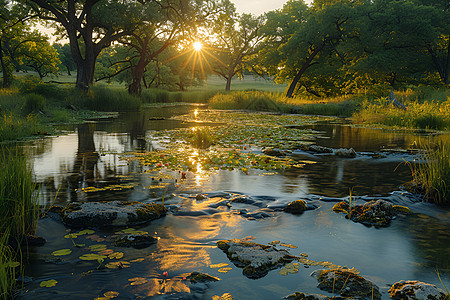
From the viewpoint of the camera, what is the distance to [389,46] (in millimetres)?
37062

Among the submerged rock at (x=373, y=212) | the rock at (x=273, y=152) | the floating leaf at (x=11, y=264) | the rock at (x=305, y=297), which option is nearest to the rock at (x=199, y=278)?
the rock at (x=305, y=297)

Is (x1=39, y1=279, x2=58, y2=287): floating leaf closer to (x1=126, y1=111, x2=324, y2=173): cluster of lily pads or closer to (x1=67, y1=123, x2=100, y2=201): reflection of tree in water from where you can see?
(x1=67, y1=123, x2=100, y2=201): reflection of tree in water

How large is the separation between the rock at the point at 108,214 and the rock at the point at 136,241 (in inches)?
27.4

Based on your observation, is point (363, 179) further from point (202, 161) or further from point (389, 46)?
point (389, 46)

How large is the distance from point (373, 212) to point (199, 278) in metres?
3.57

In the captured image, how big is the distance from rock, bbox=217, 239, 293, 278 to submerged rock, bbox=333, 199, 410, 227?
6.87ft

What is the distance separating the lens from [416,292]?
3.48 metres

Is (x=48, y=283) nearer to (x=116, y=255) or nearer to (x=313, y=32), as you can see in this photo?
(x=116, y=255)

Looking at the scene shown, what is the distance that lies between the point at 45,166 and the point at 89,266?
649 centimetres

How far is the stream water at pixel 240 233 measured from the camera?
3.79 meters

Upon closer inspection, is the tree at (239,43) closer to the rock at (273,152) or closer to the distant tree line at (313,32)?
the distant tree line at (313,32)

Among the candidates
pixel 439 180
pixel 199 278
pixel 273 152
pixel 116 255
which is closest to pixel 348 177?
pixel 439 180

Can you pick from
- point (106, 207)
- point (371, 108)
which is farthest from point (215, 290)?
point (371, 108)

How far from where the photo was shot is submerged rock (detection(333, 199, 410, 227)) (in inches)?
232
